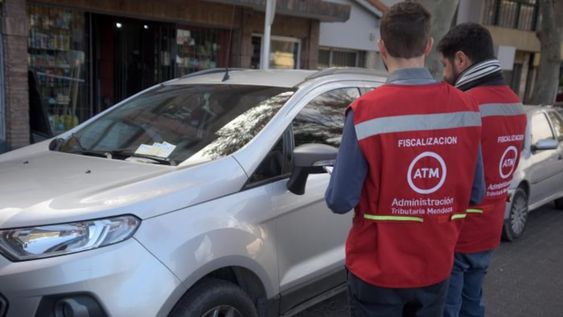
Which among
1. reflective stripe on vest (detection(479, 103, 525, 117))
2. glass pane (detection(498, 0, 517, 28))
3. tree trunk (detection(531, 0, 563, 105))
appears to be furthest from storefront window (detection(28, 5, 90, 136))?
glass pane (detection(498, 0, 517, 28))

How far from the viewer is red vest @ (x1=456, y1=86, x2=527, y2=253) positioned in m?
2.82

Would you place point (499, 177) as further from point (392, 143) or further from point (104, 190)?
point (104, 190)

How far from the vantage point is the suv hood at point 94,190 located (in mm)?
2365

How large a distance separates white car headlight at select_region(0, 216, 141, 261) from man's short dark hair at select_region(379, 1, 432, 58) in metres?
1.37

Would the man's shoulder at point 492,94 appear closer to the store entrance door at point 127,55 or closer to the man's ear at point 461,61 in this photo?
the man's ear at point 461,61

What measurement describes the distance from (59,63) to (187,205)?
716cm

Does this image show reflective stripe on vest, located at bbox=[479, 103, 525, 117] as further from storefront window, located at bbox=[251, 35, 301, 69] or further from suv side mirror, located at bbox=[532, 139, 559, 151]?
storefront window, located at bbox=[251, 35, 301, 69]

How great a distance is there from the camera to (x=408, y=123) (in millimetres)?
2035

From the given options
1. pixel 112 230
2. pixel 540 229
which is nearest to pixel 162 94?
pixel 112 230

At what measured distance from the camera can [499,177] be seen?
287 cm

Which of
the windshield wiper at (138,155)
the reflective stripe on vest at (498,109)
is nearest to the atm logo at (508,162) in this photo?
the reflective stripe on vest at (498,109)

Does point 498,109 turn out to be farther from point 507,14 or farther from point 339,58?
point 507,14

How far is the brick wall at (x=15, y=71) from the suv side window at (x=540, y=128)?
6.85 metres

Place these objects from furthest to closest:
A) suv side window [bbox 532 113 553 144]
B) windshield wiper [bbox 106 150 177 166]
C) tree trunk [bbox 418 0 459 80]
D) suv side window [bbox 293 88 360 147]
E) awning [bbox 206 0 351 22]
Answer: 1. awning [bbox 206 0 351 22]
2. tree trunk [bbox 418 0 459 80]
3. suv side window [bbox 532 113 553 144]
4. suv side window [bbox 293 88 360 147]
5. windshield wiper [bbox 106 150 177 166]
